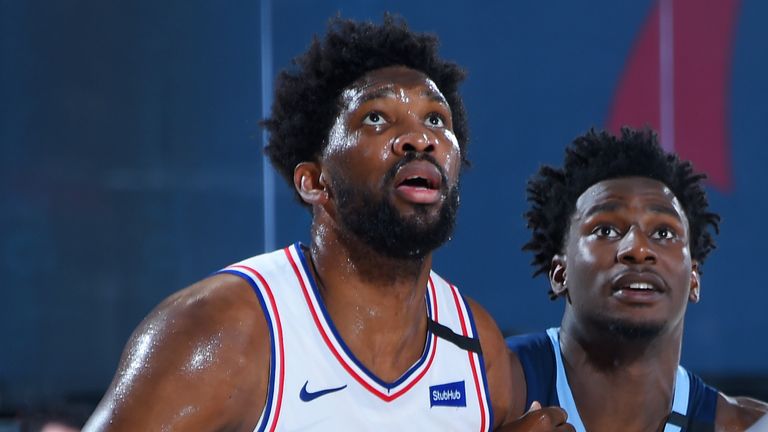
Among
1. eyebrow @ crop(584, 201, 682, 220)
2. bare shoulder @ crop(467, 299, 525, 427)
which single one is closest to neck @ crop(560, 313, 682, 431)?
eyebrow @ crop(584, 201, 682, 220)

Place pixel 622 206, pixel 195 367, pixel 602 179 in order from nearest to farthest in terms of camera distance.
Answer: pixel 195 367
pixel 622 206
pixel 602 179

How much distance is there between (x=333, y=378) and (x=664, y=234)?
894 millimetres

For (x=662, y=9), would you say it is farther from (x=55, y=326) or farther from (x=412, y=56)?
(x=55, y=326)

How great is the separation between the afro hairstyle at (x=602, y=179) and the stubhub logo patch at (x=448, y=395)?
72cm

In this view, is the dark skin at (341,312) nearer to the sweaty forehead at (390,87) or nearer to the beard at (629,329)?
the sweaty forehead at (390,87)

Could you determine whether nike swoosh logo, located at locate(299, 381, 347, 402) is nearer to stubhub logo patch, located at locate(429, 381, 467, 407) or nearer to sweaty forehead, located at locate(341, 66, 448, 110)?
stubhub logo patch, located at locate(429, 381, 467, 407)

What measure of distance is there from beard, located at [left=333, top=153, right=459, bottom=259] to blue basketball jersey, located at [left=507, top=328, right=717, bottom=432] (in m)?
0.62

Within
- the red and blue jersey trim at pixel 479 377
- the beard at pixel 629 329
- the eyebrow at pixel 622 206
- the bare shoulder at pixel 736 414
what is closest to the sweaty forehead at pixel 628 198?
the eyebrow at pixel 622 206

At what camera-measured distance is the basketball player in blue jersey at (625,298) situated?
7.30ft

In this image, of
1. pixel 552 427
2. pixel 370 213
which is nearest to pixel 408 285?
pixel 370 213

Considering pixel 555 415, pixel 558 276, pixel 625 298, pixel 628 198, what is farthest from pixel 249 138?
pixel 555 415

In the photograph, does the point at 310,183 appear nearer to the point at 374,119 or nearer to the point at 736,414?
the point at 374,119

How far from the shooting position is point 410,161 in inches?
68.2

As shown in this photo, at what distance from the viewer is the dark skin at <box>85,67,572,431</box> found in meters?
1.55
